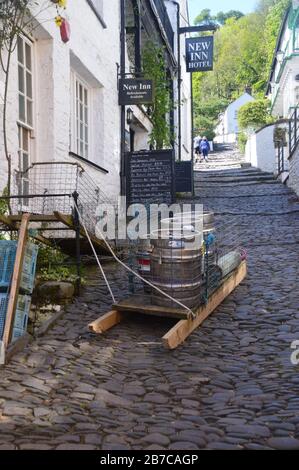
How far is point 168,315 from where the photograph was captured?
470cm

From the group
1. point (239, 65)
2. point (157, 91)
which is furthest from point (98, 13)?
point (239, 65)

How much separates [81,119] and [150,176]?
98.9 inches

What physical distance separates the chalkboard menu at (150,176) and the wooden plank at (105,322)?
20.5 ft

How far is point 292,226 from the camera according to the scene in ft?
35.6

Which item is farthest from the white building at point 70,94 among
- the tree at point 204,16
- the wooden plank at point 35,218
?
the tree at point 204,16

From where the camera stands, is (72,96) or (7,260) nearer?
(7,260)

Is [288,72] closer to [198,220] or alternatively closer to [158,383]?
[198,220]

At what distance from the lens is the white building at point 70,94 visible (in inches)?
267

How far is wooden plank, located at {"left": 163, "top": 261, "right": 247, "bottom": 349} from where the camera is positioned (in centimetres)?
435

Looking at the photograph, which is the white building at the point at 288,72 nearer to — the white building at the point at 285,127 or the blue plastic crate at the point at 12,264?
the white building at the point at 285,127

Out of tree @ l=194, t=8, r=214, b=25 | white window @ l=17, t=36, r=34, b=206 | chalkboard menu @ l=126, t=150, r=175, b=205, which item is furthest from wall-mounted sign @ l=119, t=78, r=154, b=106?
tree @ l=194, t=8, r=214, b=25

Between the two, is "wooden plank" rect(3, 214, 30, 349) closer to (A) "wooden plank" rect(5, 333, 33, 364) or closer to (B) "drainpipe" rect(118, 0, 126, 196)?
(A) "wooden plank" rect(5, 333, 33, 364)

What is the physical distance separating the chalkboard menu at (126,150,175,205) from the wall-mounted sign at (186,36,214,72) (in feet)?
31.3

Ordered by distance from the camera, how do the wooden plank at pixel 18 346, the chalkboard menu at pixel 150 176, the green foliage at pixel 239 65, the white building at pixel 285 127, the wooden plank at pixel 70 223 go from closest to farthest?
the wooden plank at pixel 18 346 → the wooden plank at pixel 70 223 → the chalkboard menu at pixel 150 176 → the white building at pixel 285 127 → the green foliage at pixel 239 65
